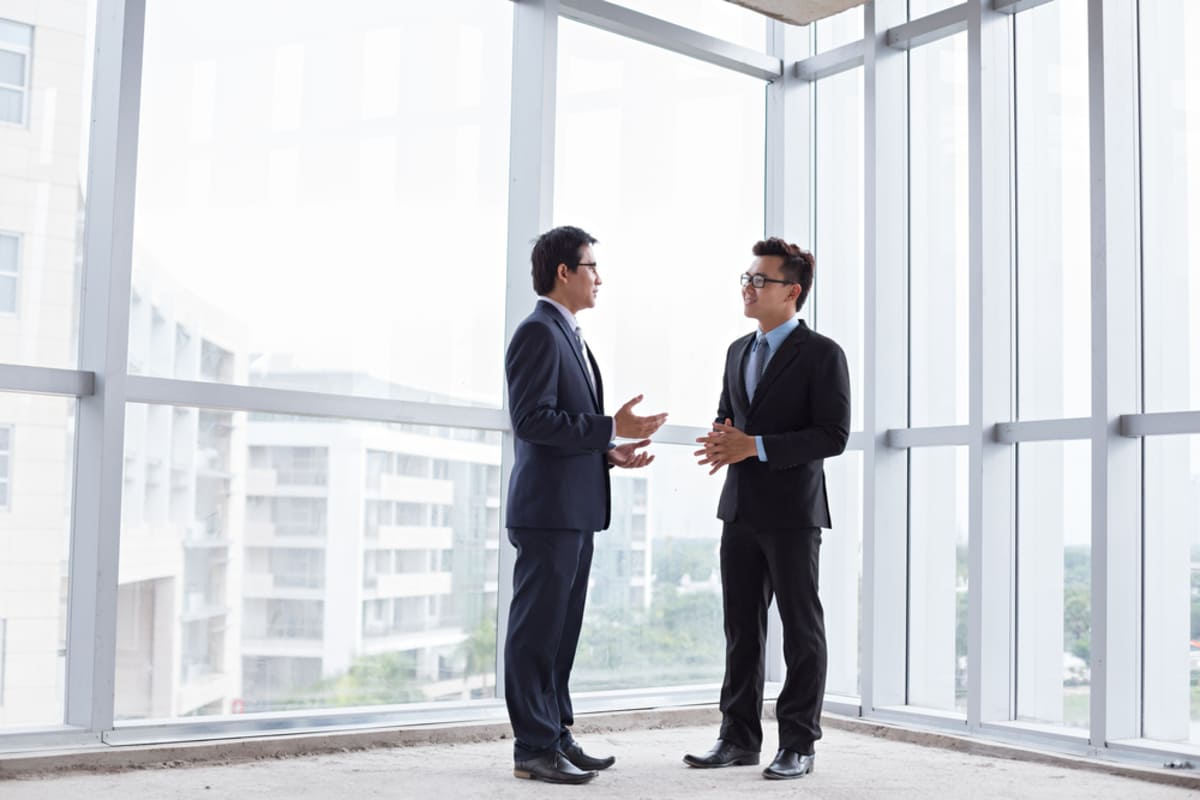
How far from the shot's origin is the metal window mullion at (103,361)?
12.6 feet

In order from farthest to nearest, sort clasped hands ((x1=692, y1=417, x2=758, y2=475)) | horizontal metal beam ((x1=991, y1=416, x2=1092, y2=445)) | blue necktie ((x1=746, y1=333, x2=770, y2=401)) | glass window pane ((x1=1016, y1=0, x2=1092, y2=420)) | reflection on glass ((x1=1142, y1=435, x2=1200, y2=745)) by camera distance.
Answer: glass window pane ((x1=1016, y1=0, x2=1092, y2=420)) → horizontal metal beam ((x1=991, y1=416, x2=1092, y2=445)) → reflection on glass ((x1=1142, y1=435, x2=1200, y2=745)) → blue necktie ((x1=746, y1=333, x2=770, y2=401)) → clasped hands ((x1=692, y1=417, x2=758, y2=475))

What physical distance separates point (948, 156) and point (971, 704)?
2.28 meters

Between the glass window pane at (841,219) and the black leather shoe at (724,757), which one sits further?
the glass window pane at (841,219)

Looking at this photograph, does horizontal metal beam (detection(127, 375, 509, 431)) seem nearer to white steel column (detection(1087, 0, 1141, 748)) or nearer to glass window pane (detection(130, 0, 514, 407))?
glass window pane (detection(130, 0, 514, 407))

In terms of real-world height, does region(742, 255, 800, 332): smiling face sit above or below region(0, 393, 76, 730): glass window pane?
above

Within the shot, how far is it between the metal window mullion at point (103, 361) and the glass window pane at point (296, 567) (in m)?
0.11

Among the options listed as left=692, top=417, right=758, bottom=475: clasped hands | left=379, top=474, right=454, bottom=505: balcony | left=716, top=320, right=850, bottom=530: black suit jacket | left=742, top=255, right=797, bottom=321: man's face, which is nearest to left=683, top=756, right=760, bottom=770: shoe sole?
left=716, top=320, right=850, bottom=530: black suit jacket

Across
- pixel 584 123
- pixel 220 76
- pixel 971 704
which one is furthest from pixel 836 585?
pixel 220 76

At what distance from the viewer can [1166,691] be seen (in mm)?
4328

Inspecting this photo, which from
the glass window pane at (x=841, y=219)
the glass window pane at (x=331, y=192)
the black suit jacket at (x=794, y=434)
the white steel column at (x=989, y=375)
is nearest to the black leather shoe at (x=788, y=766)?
the black suit jacket at (x=794, y=434)

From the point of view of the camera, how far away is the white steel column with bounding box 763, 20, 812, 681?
18.9ft

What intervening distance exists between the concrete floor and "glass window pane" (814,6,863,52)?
322 centimetres

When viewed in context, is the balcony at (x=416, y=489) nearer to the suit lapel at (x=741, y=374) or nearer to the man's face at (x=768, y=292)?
the suit lapel at (x=741, y=374)

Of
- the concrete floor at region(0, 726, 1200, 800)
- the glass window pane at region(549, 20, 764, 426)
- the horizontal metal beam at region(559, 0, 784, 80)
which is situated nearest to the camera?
the concrete floor at region(0, 726, 1200, 800)
